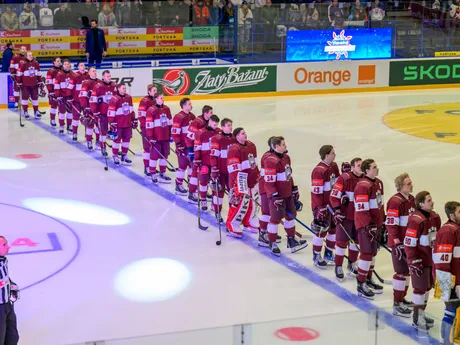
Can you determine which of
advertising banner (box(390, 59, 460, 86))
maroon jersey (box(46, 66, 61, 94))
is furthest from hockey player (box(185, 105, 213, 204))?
advertising banner (box(390, 59, 460, 86))

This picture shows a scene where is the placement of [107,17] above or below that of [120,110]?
above

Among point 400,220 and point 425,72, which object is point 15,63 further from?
point 400,220

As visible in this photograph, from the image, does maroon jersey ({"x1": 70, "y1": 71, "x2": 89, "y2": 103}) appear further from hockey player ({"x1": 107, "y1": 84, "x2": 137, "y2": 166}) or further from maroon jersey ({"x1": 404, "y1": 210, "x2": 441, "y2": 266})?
maroon jersey ({"x1": 404, "y1": 210, "x2": 441, "y2": 266})

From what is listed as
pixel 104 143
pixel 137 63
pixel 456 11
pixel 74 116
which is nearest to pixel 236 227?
pixel 104 143

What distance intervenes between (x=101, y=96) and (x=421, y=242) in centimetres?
974

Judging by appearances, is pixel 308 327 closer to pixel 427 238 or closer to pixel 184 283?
pixel 427 238

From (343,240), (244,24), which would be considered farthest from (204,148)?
(244,24)

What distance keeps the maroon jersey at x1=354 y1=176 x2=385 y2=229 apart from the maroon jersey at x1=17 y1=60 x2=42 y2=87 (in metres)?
12.6

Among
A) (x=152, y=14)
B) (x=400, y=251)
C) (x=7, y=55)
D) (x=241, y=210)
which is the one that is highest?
(x=152, y=14)

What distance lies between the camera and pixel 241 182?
1199 cm

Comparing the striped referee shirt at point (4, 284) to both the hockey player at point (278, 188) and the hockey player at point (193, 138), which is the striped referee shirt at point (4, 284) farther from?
the hockey player at point (193, 138)

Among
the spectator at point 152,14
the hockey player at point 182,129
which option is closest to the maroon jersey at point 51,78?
the spectator at point 152,14

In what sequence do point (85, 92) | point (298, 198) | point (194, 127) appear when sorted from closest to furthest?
point (298, 198) < point (194, 127) < point (85, 92)

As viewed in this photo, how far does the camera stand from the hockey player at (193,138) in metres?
13.8
